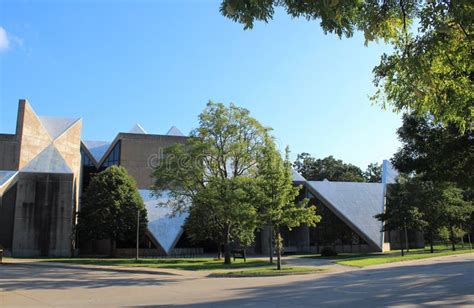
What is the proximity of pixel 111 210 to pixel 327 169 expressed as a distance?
55097 millimetres

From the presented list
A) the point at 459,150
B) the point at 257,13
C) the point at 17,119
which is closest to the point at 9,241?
the point at 17,119

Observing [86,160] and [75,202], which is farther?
[86,160]

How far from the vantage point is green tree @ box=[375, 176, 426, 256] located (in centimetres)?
3544

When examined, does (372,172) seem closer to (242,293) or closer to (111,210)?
(111,210)

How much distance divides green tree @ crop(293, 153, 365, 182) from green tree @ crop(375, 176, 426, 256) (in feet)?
133

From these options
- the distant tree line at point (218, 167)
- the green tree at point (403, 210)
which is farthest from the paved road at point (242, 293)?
the green tree at point (403, 210)

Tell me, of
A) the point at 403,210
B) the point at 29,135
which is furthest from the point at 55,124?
the point at 403,210

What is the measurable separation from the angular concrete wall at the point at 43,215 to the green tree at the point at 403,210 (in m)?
27.4

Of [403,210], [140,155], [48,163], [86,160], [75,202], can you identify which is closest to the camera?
[403,210]

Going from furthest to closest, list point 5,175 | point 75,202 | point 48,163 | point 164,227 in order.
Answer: point 75,202 < point 164,227 < point 48,163 < point 5,175

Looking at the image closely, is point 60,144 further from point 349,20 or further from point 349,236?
point 349,20

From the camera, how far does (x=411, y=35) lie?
24.8 feet

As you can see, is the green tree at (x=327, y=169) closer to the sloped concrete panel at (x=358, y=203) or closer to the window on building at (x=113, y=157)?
the sloped concrete panel at (x=358, y=203)

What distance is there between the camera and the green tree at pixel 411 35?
233 inches
